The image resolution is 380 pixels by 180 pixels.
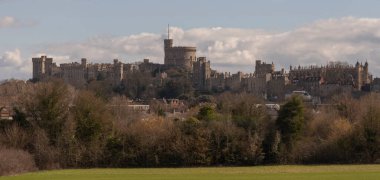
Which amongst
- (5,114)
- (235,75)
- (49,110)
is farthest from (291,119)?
(235,75)

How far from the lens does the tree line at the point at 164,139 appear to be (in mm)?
38969

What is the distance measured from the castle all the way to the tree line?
72994 millimetres

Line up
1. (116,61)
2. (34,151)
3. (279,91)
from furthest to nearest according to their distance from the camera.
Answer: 1. (116,61)
2. (279,91)
3. (34,151)

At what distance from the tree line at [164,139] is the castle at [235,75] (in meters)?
73.0

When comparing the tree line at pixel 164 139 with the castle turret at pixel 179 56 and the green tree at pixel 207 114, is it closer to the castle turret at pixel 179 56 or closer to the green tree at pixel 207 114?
the green tree at pixel 207 114

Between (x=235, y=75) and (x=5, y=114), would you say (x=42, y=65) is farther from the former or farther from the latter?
(x=5, y=114)

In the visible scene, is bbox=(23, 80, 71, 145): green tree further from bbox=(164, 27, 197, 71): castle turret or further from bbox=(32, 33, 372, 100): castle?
bbox=(164, 27, 197, 71): castle turret

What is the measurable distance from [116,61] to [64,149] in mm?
104316

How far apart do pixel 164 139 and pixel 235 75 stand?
96422 mm

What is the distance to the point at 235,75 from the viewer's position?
136 m

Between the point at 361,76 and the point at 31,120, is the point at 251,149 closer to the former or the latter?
the point at 31,120

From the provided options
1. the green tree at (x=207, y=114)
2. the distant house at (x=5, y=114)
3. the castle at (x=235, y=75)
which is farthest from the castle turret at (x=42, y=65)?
the green tree at (x=207, y=114)

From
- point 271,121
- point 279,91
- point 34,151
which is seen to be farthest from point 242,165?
point 279,91

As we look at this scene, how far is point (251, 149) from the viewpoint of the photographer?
128 feet
